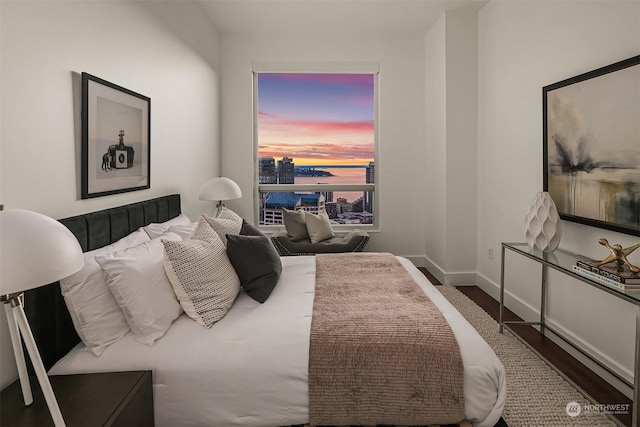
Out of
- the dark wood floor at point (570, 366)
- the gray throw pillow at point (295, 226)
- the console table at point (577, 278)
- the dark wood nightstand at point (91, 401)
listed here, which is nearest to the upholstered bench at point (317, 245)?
the gray throw pillow at point (295, 226)

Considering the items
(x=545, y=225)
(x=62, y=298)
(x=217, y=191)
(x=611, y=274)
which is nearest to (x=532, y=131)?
(x=545, y=225)

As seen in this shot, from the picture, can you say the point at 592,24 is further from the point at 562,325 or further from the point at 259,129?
the point at 259,129

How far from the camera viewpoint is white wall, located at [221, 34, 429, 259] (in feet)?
17.7

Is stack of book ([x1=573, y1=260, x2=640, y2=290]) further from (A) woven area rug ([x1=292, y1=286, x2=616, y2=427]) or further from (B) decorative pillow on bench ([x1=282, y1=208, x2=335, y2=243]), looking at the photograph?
(B) decorative pillow on bench ([x1=282, y1=208, x2=335, y2=243])

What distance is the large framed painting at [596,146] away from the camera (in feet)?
7.89

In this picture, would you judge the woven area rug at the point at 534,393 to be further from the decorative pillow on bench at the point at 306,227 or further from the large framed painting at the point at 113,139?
the large framed painting at the point at 113,139

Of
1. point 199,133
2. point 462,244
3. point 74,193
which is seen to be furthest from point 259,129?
point 74,193

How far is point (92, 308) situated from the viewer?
6.19 ft

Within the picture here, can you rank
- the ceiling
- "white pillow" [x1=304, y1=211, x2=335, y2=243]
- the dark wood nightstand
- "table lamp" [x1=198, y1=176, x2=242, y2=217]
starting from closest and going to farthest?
the dark wood nightstand, "table lamp" [x1=198, y1=176, x2=242, y2=217], the ceiling, "white pillow" [x1=304, y1=211, x2=335, y2=243]

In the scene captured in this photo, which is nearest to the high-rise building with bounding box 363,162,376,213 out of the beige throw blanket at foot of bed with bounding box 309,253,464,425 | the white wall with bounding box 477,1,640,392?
the white wall with bounding box 477,1,640,392

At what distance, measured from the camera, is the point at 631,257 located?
2.43 meters

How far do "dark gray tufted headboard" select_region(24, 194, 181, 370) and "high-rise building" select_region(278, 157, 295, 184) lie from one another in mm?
3034

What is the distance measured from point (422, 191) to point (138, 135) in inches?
141

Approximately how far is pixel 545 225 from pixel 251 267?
73.4 inches
